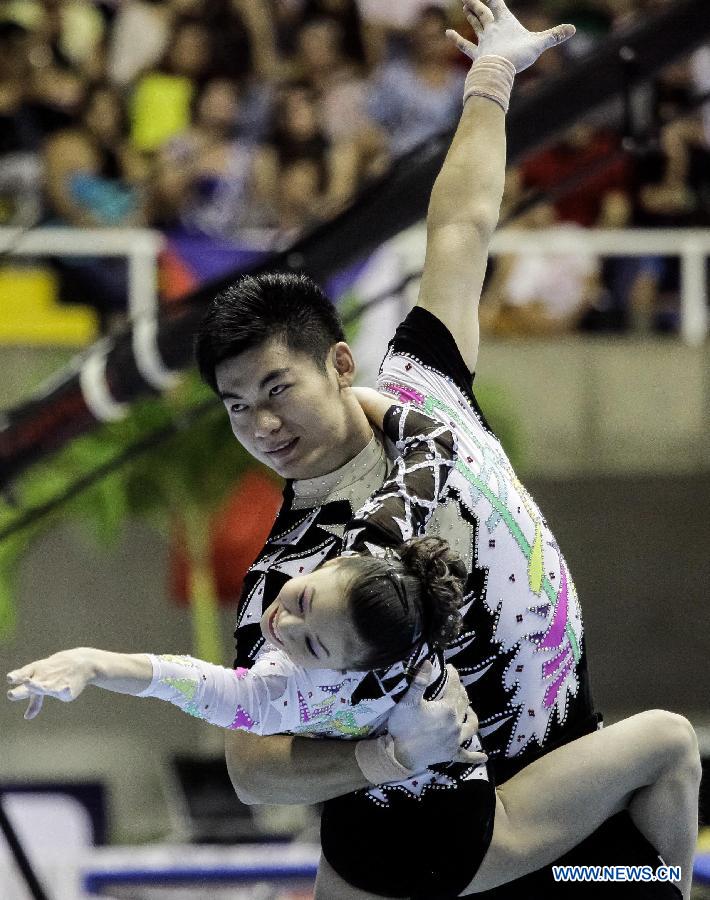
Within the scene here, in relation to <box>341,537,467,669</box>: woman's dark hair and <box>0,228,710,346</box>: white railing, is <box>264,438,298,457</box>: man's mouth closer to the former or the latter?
<box>341,537,467,669</box>: woman's dark hair

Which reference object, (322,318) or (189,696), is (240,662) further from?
(322,318)

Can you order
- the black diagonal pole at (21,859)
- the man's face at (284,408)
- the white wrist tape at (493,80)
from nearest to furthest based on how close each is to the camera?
the man's face at (284,408) < the white wrist tape at (493,80) < the black diagonal pole at (21,859)

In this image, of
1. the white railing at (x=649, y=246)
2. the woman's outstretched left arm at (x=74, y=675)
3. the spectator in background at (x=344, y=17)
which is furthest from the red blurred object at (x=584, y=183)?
the woman's outstretched left arm at (x=74, y=675)

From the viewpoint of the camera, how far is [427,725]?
6.67ft

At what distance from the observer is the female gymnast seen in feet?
6.19

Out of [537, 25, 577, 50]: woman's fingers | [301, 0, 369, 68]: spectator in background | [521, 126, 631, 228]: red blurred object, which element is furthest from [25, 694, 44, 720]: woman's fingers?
[301, 0, 369, 68]: spectator in background

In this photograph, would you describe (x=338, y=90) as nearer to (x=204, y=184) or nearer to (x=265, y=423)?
(x=204, y=184)

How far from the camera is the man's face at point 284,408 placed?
2092 mm

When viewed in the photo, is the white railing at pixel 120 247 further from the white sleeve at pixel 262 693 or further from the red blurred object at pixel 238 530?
the white sleeve at pixel 262 693

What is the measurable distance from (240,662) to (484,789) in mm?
408

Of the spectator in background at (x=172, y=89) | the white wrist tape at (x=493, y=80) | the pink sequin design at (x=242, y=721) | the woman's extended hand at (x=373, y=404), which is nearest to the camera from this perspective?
the pink sequin design at (x=242, y=721)

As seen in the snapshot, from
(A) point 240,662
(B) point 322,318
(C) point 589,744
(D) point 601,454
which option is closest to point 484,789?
(C) point 589,744

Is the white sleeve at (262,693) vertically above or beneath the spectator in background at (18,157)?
beneath

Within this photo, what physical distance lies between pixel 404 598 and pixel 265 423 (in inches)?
13.8
